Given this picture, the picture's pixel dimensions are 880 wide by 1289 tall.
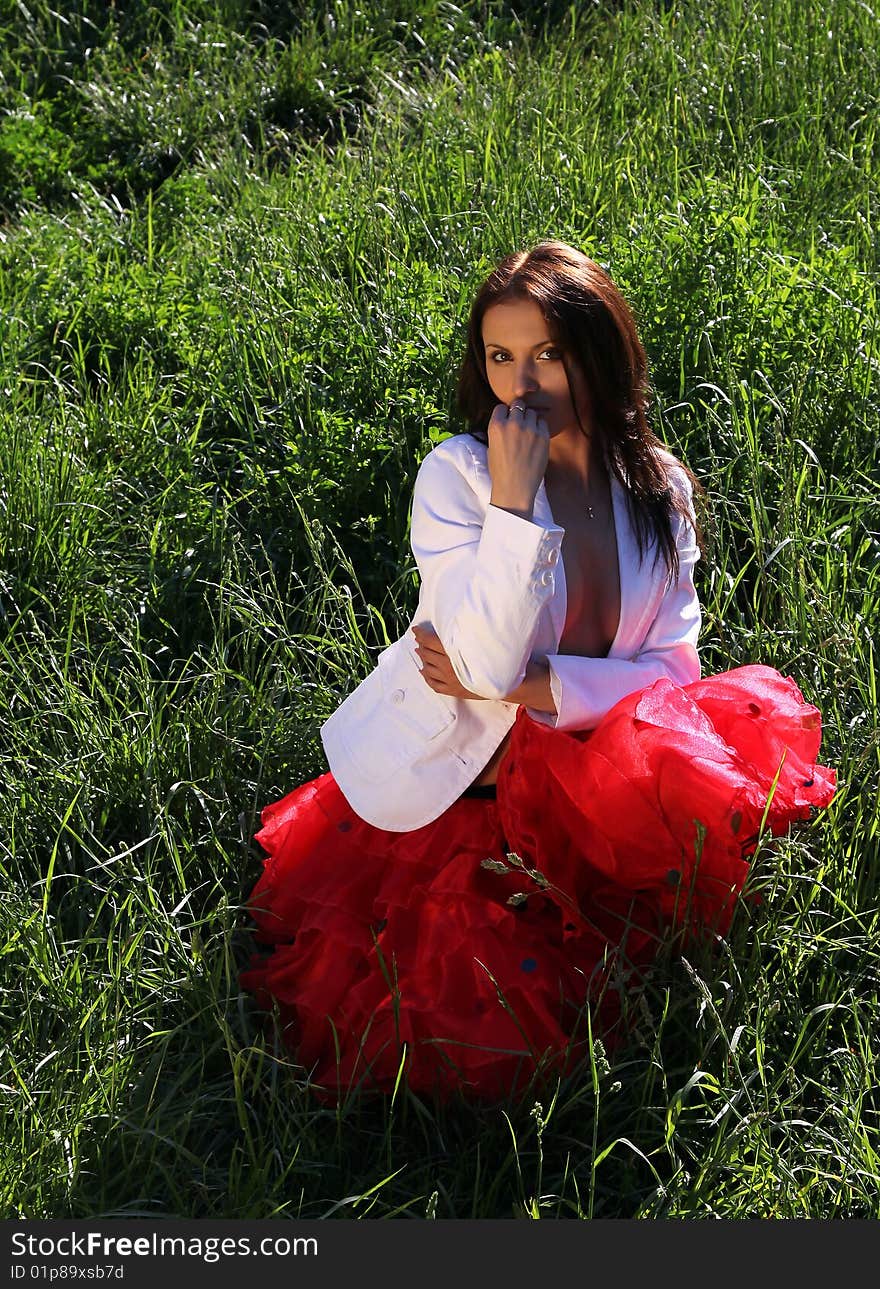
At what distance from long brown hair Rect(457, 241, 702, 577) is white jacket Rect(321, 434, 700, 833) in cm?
4

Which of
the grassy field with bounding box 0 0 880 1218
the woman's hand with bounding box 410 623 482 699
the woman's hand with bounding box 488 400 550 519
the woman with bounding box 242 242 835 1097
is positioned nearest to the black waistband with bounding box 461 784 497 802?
the woman with bounding box 242 242 835 1097

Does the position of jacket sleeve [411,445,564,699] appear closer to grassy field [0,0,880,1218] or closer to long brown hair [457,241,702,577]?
long brown hair [457,241,702,577]

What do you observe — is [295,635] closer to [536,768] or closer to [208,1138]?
[536,768]

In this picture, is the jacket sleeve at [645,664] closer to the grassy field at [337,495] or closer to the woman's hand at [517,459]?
the woman's hand at [517,459]

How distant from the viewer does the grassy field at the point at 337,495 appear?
2.50 m

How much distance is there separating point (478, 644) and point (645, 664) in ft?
1.26

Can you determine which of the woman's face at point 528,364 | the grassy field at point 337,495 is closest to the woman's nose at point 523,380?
the woman's face at point 528,364

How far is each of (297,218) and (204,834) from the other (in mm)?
2513

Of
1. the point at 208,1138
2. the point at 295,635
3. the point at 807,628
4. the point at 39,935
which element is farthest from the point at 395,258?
the point at 208,1138

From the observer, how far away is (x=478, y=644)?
8.02 feet

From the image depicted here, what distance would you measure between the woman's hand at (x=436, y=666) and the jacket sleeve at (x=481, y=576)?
0.03m

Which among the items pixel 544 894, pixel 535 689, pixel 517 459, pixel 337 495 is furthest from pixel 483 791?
pixel 337 495

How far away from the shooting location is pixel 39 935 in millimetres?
2734

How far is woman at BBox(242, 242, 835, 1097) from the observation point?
2.45m
